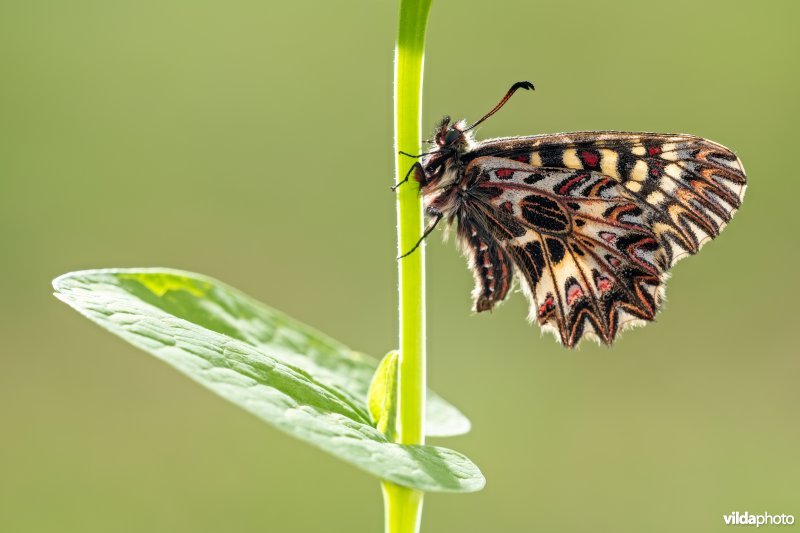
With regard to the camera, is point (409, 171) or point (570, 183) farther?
point (570, 183)

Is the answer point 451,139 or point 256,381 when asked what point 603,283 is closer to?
point 451,139

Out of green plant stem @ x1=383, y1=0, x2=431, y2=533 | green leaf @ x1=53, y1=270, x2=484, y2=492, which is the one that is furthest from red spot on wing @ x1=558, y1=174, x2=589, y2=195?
green leaf @ x1=53, y1=270, x2=484, y2=492

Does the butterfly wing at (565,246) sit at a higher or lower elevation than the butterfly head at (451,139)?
lower

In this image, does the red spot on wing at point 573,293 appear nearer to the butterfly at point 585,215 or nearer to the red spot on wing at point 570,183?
the butterfly at point 585,215

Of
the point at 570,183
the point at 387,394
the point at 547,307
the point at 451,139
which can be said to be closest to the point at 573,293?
the point at 547,307

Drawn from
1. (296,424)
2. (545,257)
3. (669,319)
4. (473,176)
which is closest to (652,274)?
(545,257)

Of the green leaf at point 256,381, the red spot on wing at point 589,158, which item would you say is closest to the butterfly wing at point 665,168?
the red spot on wing at point 589,158
